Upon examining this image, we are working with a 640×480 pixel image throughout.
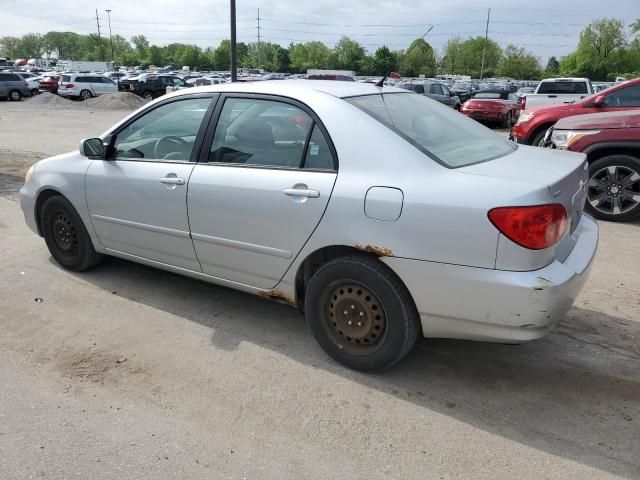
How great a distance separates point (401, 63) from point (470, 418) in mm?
2653

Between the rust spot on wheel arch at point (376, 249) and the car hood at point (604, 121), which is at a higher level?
the car hood at point (604, 121)

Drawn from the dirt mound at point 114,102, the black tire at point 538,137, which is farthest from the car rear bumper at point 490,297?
the dirt mound at point 114,102

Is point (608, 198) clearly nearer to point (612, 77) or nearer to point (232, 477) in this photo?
point (232, 477)

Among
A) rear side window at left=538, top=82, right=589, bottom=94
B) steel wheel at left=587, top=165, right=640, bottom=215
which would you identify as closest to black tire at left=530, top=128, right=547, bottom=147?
steel wheel at left=587, top=165, right=640, bottom=215

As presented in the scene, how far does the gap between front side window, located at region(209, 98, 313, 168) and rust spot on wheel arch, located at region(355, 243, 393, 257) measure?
2.23ft

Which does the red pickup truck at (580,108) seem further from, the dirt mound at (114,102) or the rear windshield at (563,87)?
the dirt mound at (114,102)

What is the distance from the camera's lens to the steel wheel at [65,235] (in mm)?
4641

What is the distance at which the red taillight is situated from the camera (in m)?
2.58

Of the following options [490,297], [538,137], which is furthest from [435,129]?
[538,137]

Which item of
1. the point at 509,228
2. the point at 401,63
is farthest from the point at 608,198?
the point at 509,228

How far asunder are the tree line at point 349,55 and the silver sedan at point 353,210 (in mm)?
55312

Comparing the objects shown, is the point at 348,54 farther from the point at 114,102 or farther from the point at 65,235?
the point at 65,235

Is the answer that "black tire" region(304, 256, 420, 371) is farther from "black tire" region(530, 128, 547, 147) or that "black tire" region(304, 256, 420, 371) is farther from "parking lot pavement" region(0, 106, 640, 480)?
"black tire" region(530, 128, 547, 147)

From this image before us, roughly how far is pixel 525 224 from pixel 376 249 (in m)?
0.76
